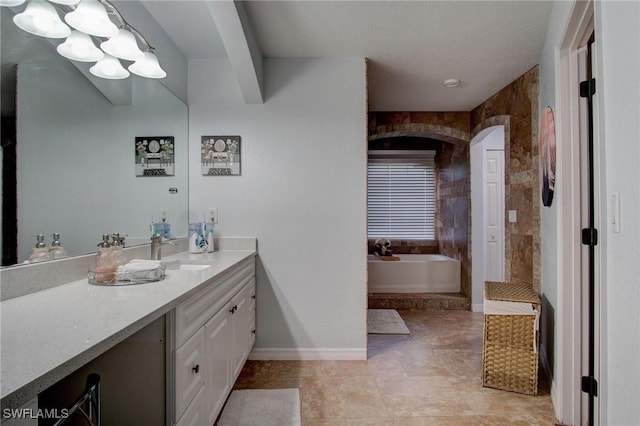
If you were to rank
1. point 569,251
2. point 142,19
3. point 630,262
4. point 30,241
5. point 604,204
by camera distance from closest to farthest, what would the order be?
point 630,262 → point 604,204 → point 30,241 → point 569,251 → point 142,19

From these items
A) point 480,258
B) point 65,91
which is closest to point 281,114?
point 65,91

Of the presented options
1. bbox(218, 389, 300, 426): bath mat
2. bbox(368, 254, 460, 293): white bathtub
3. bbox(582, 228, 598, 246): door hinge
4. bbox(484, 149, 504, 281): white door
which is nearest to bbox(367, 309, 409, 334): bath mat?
bbox(368, 254, 460, 293): white bathtub

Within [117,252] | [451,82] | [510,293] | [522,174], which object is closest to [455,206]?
[522,174]

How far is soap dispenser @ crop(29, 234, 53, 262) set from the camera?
3.96 feet

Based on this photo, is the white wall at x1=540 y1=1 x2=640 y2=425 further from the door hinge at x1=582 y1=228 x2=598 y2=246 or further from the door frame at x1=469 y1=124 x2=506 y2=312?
the door frame at x1=469 y1=124 x2=506 y2=312

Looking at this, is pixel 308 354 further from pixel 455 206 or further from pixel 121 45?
pixel 455 206

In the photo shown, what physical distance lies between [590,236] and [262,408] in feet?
6.89

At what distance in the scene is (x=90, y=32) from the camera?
1.35 metres

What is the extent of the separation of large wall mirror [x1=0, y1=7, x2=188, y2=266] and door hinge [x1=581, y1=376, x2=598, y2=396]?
2.71 meters

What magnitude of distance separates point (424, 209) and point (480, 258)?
130 cm

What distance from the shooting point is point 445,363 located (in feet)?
7.97

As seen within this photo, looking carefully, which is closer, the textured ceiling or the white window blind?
the textured ceiling

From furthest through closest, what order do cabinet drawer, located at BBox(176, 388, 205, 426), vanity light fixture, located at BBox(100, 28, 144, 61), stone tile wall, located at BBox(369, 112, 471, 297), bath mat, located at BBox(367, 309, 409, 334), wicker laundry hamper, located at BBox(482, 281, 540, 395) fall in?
stone tile wall, located at BBox(369, 112, 471, 297) → bath mat, located at BBox(367, 309, 409, 334) → wicker laundry hamper, located at BBox(482, 281, 540, 395) → vanity light fixture, located at BBox(100, 28, 144, 61) → cabinet drawer, located at BBox(176, 388, 205, 426)

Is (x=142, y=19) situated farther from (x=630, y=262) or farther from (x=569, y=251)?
(x=569, y=251)
